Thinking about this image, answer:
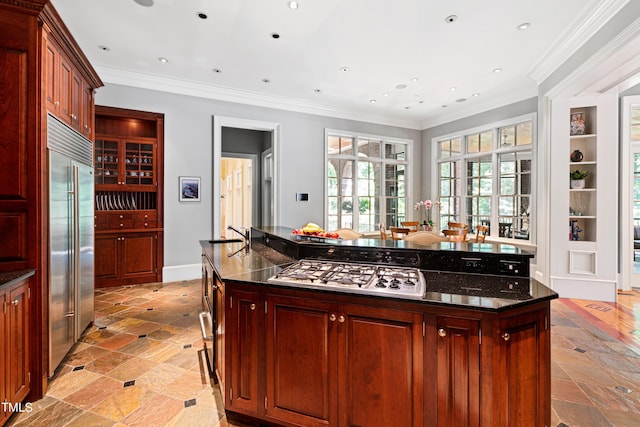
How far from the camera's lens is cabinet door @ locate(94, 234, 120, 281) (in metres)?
4.64

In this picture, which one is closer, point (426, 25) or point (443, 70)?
point (426, 25)

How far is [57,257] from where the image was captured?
7.73 feet

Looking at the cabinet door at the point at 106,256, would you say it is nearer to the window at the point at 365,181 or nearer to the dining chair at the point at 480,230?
the window at the point at 365,181

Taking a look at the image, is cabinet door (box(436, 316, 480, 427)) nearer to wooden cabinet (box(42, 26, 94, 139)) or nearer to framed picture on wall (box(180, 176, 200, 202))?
wooden cabinet (box(42, 26, 94, 139))

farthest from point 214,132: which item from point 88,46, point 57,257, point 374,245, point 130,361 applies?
point 374,245

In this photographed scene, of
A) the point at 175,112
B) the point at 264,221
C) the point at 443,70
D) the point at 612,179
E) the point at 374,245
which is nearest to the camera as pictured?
the point at 374,245

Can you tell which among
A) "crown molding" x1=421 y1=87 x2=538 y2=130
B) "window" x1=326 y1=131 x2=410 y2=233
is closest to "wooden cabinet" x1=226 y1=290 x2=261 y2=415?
"window" x1=326 y1=131 x2=410 y2=233

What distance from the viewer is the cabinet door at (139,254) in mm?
4820

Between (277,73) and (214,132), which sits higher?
(277,73)

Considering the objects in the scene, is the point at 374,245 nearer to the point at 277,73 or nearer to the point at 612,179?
the point at 277,73

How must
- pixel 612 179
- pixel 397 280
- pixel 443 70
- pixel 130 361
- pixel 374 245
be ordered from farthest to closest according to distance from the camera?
pixel 443 70 < pixel 612 179 < pixel 130 361 < pixel 374 245 < pixel 397 280

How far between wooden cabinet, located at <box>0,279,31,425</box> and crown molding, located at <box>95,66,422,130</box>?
12.5ft

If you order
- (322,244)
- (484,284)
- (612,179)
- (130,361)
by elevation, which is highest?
(612,179)

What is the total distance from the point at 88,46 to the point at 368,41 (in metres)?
3.57
